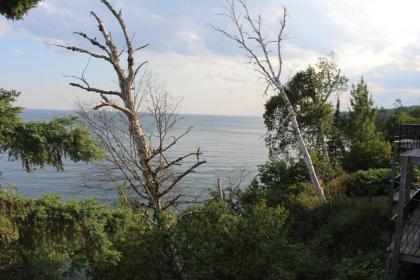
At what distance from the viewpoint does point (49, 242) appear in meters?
5.79

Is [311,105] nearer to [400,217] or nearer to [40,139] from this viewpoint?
[400,217]

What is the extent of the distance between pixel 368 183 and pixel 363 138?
6.30 metres

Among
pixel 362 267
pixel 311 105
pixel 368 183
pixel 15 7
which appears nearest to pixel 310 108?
pixel 311 105

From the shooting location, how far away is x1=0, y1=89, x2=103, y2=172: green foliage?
5.08 metres

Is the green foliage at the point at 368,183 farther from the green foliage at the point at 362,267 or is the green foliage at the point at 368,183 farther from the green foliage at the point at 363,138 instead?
the green foliage at the point at 362,267

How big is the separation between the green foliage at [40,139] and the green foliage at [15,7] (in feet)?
3.90

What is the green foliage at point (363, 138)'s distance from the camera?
77.3 ft

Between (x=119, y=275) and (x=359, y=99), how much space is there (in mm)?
21816

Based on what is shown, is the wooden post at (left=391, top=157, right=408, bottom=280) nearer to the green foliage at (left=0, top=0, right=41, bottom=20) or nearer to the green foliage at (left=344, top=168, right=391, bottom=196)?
the green foliage at (left=0, top=0, right=41, bottom=20)

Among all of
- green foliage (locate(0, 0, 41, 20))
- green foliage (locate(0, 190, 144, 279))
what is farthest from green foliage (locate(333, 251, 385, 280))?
green foliage (locate(0, 0, 41, 20))

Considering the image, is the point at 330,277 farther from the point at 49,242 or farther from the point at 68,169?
the point at 68,169

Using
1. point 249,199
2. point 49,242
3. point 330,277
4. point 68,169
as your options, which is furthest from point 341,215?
point 68,169

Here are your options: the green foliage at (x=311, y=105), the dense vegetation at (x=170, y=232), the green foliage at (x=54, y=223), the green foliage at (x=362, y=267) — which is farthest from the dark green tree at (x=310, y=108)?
the green foliage at (x=54, y=223)

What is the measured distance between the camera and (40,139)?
509cm
